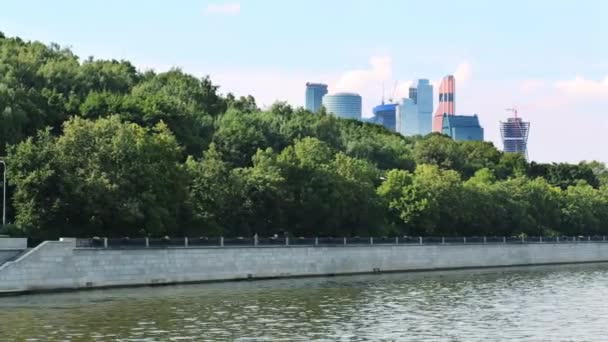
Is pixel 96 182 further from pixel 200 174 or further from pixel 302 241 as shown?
pixel 302 241

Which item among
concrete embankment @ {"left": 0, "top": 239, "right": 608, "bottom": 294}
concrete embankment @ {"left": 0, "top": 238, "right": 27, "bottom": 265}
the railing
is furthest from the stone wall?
the railing

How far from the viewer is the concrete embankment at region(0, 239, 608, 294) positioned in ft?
170

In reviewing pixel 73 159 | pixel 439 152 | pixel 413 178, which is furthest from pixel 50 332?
pixel 439 152

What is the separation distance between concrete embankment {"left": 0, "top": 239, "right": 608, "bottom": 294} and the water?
1.71 metres

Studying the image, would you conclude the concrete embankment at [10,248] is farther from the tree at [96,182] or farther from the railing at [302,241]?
the tree at [96,182]

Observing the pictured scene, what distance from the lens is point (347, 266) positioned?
75.1 metres

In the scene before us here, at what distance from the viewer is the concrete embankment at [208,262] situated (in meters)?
51.8

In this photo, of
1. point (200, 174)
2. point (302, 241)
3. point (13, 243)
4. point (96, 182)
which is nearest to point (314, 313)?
point (13, 243)

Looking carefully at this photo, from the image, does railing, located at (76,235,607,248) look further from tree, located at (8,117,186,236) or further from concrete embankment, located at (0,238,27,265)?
concrete embankment, located at (0,238,27,265)

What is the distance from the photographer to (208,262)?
6234 centimetres

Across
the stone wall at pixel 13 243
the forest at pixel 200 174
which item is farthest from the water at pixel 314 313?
the forest at pixel 200 174

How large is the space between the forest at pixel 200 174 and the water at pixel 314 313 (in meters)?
7.44

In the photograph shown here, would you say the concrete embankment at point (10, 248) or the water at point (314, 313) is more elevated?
the concrete embankment at point (10, 248)

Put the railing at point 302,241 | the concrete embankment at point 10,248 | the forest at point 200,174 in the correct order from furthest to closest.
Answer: the forest at point 200,174
the railing at point 302,241
the concrete embankment at point 10,248
